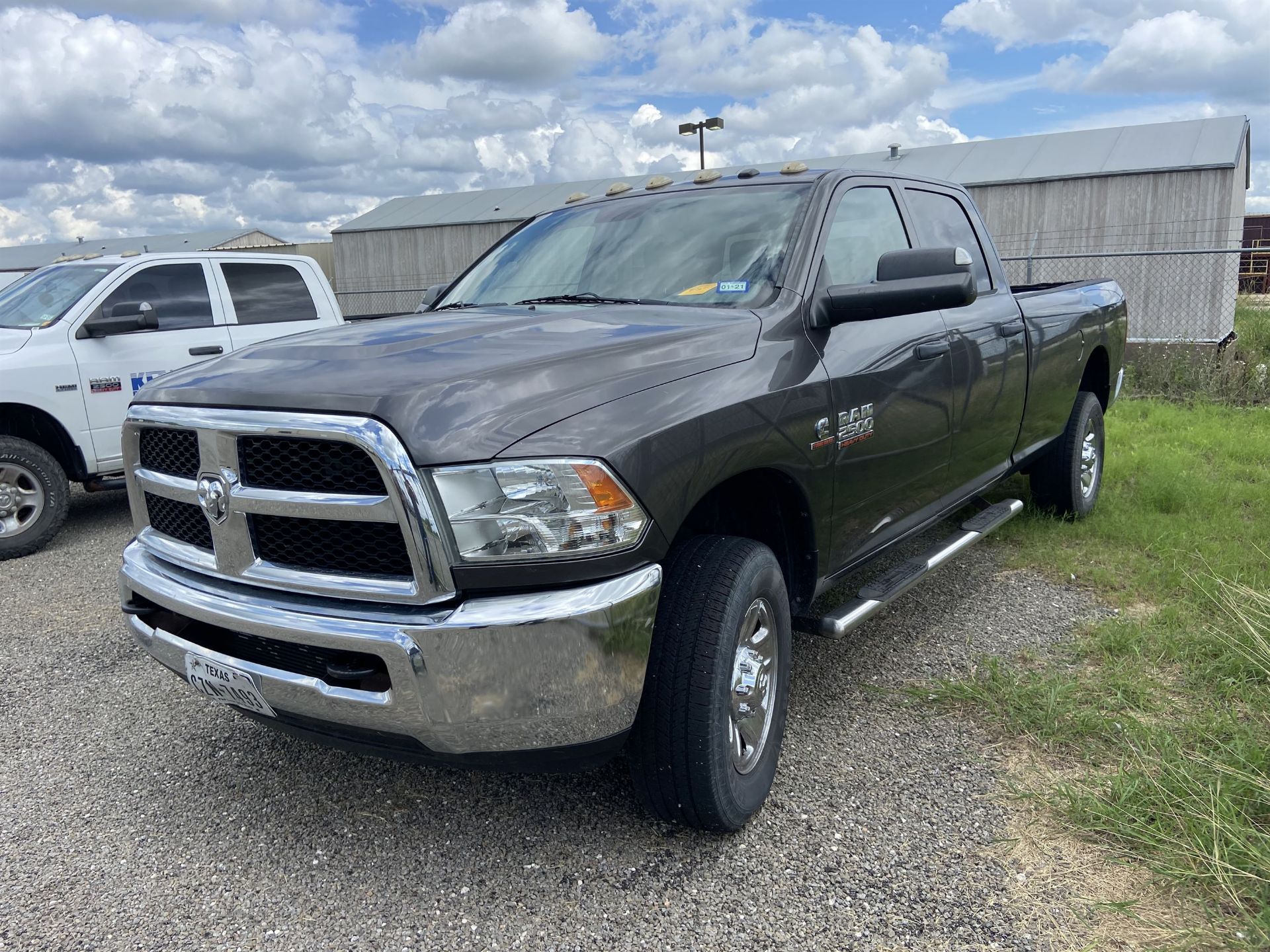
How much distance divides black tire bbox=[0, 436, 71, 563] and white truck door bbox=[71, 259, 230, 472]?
12.8 inches

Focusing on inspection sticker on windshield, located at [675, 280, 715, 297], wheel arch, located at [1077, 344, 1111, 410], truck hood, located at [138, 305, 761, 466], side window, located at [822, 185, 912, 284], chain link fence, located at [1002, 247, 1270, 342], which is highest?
side window, located at [822, 185, 912, 284]

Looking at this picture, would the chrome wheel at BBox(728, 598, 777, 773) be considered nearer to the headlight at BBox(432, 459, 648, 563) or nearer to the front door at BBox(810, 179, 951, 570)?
the front door at BBox(810, 179, 951, 570)

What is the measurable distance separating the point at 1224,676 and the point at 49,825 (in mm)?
3924

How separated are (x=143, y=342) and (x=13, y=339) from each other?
745mm

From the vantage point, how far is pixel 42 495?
6027 millimetres

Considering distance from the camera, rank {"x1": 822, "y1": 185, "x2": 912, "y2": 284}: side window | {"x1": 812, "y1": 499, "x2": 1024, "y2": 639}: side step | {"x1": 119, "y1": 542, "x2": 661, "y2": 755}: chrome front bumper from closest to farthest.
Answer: {"x1": 119, "y1": 542, "x2": 661, "y2": 755}: chrome front bumper → {"x1": 812, "y1": 499, "x2": 1024, "y2": 639}: side step → {"x1": 822, "y1": 185, "x2": 912, "y2": 284}: side window

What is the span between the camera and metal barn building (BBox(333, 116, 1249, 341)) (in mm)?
17516

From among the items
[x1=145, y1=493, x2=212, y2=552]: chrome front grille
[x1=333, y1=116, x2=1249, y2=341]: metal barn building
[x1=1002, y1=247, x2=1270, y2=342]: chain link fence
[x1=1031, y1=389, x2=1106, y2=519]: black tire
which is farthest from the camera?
[x1=333, y1=116, x2=1249, y2=341]: metal barn building

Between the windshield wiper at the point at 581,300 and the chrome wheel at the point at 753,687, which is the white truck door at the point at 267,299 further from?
the chrome wheel at the point at 753,687

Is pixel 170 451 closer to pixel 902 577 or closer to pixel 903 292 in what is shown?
pixel 903 292

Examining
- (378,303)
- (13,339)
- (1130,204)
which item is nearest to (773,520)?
(13,339)

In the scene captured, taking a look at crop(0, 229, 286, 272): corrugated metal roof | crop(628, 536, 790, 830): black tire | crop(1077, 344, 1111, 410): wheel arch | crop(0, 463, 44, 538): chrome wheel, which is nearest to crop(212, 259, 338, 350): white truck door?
crop(0, 463, 44, 538): chrome wheel

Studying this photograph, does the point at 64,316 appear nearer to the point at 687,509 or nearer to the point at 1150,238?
the point at 687,509

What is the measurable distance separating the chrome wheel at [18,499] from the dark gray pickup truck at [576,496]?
3836 millimetres
